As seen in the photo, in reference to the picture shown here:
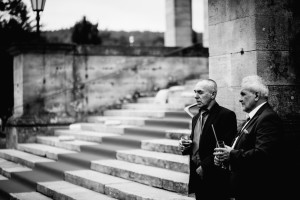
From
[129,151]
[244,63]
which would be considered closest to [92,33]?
[129,151]

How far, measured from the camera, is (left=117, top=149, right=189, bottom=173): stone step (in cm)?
662

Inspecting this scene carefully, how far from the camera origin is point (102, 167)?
7762 millimetres

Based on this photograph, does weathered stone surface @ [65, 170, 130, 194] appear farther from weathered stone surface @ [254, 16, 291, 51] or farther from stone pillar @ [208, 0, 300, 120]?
weathered stone surface @ [254, 16, 291, 51]

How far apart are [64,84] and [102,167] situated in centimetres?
436

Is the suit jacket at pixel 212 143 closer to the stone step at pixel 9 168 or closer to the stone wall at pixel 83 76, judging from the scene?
the stone step at pixel 9 168

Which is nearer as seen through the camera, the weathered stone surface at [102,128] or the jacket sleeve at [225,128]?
the jacket sleeve at [225,128]

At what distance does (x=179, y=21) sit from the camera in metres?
16.4

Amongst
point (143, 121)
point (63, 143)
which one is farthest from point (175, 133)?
point (63, 143)

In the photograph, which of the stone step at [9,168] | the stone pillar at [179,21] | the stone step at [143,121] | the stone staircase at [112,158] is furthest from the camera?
the stone pillar at [179,21]

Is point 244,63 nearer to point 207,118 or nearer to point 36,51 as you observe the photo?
point 207,118

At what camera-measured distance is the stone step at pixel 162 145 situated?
7.35 m

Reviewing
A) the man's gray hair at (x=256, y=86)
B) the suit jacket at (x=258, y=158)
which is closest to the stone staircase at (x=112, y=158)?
the suit jacket at (x=258, y=158)

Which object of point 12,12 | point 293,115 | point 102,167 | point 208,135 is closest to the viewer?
point 208,135

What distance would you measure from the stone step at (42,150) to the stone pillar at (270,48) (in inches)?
184
